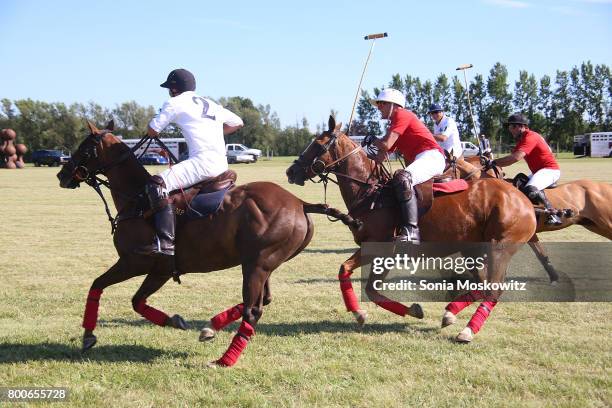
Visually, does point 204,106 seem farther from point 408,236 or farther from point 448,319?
point 448,319

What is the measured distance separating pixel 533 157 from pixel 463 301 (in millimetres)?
3230

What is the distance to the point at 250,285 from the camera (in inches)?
238

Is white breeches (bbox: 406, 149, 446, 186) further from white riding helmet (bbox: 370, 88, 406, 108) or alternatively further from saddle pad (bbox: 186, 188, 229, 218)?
saddle pad (bbox: 186, 188, 229, 218)

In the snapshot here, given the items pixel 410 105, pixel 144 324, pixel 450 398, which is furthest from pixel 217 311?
pixel 410 105

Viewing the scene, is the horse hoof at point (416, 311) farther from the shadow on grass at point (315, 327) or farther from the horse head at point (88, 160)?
the horse head at point (88, 160)

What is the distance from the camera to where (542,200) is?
8875mm

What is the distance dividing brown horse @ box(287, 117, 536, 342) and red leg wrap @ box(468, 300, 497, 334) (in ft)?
0.08

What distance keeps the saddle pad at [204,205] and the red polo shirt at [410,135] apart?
239 cm

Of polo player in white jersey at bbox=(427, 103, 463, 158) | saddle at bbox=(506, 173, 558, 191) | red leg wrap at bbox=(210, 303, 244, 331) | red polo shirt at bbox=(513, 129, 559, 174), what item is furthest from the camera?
polo player in white jersey at bbox=(427, 103, 463, 158)

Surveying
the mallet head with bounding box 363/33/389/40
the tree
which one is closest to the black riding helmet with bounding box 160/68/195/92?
the mallet head with bounding box 363/33/389/40

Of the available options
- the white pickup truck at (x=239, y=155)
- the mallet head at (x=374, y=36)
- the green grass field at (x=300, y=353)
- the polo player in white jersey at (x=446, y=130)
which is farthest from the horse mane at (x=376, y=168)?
the white pickup truck at (x=239, y=155)

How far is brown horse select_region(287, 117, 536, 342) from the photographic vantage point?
7.34m

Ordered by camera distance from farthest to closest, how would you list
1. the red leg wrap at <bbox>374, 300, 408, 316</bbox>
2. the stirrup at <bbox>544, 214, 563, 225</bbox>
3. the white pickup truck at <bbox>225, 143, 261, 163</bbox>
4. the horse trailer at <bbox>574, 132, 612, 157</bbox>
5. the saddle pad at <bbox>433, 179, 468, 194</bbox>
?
the white pickup truck at <bbox>225, 143, 261, 163</bbox> → the horse trailer at <bbox>574, 132, 612, 157</bbox> → the stirrup at <bbox>544, 214, 563, 225</bbox> → the saddle pad at <bbox>433, 179, 468, 194</bbox> → the red leg wrap at <bbox>374, 300, 408, 316</bbox>

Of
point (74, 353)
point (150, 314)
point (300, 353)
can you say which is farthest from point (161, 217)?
point (300, 353)
